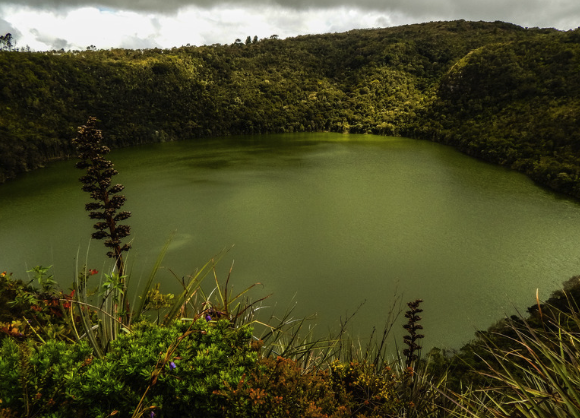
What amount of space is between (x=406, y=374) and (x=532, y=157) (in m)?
28.0

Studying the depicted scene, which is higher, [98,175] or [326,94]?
[326,94]

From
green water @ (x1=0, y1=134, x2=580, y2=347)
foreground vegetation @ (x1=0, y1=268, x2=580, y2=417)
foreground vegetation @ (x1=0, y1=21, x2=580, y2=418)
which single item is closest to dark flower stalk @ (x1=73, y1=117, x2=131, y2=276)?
foreground vegetation @ (x1=0, y1=21, x2=580, y2=418)

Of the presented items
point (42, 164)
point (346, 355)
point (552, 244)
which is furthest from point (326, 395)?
point (42, 164)

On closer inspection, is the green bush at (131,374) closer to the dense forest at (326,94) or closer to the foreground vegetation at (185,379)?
the foreground vegetation at (185,379)

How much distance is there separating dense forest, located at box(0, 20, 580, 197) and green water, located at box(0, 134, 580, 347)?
166 inches

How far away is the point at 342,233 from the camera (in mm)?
14266

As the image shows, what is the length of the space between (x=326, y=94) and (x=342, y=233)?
49283 millimetres

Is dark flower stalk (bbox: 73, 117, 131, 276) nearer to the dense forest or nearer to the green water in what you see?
the green water

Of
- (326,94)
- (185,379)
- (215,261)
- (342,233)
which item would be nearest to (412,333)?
(185,379)

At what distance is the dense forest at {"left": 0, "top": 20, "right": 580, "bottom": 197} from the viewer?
89.7 ft

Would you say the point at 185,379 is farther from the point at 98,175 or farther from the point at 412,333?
the point at 98,175

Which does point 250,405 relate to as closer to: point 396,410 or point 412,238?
point 396,410

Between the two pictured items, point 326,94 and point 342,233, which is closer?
point 342,233

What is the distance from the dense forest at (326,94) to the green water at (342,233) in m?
4.21
